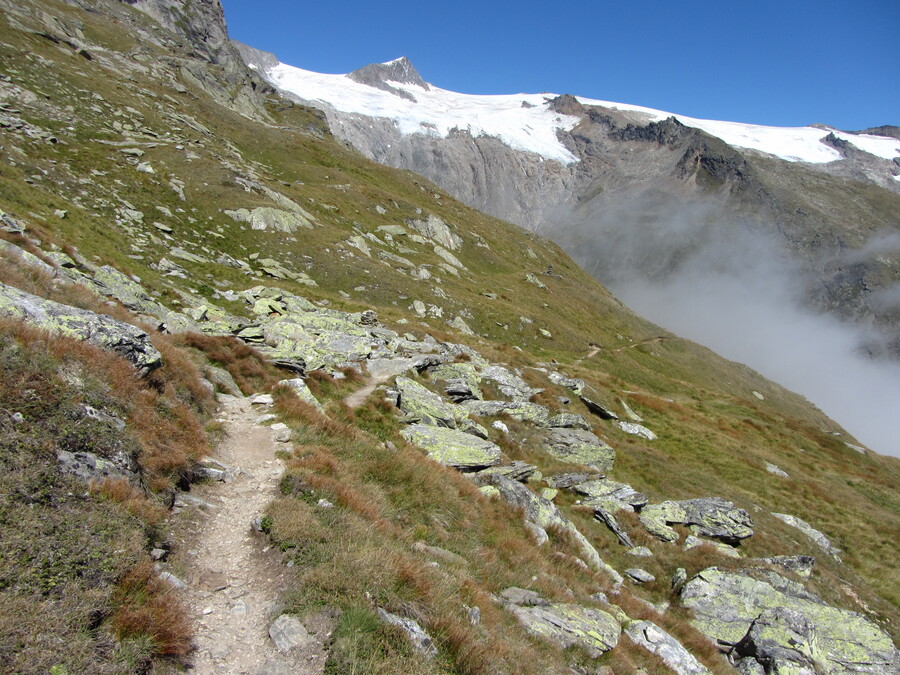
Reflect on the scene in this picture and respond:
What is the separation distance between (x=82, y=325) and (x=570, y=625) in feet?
45.5

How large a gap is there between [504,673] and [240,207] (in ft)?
189

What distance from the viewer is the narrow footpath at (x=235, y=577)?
5.83 metres

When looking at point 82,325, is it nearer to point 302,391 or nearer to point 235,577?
point 302,391

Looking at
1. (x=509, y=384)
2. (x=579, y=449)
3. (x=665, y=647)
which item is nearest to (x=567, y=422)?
(x=579, y=449)

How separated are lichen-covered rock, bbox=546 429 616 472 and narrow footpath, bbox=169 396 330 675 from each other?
17.2 metres

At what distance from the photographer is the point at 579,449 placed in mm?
24484

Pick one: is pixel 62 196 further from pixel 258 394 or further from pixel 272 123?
pixel 272 123

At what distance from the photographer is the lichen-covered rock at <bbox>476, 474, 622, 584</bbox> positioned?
14.9 meters

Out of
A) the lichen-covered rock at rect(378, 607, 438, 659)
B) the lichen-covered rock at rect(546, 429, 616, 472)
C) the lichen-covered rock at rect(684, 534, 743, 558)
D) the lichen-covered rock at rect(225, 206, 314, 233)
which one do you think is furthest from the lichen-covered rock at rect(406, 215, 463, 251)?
the lichen-covered rock at rect(378, 607, 438, 659)

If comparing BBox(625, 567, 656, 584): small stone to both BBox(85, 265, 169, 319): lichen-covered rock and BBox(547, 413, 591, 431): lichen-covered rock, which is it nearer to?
BBox(547, 413, 591, 431): lichen-covered rock

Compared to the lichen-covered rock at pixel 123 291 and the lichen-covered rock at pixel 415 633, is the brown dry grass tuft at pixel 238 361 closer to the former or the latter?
the lichen-covered rock at pixel 123 291

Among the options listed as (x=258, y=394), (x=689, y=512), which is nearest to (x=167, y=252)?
(x=258, y=394)

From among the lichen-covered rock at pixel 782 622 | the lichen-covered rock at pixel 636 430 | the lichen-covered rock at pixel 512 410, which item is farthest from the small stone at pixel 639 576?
the lichen-covered rock at pixel 636 430

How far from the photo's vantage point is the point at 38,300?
34.5 feet
